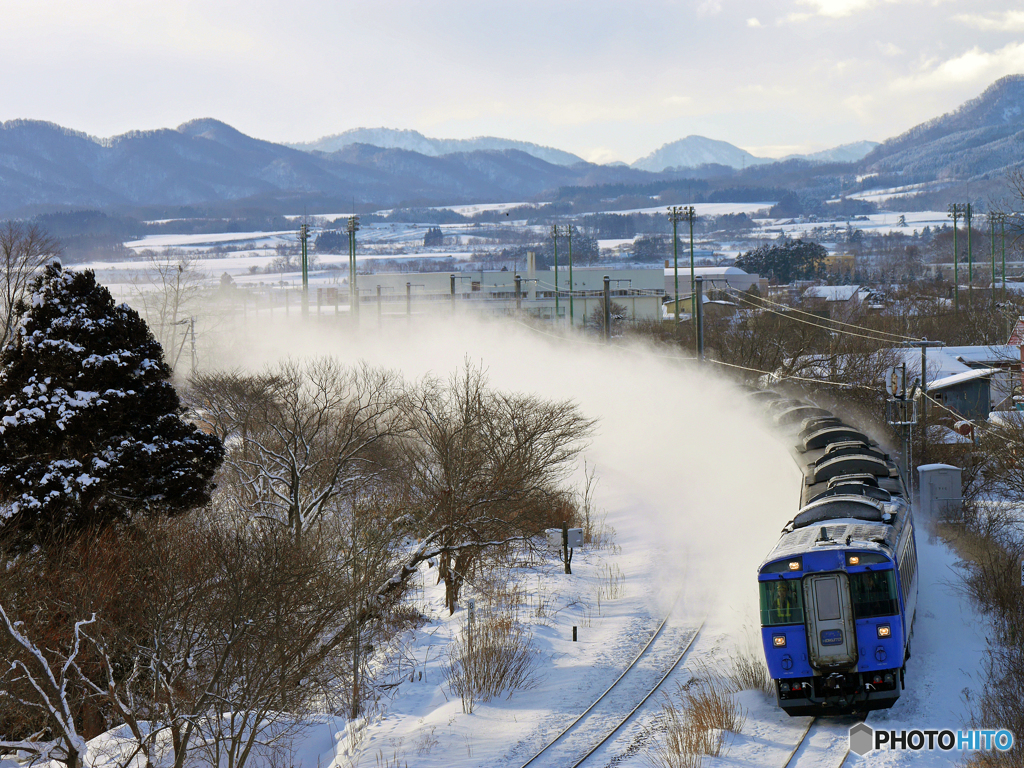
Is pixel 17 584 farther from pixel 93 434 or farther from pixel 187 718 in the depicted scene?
pixel 187 718

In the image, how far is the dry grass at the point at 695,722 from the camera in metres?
13.7

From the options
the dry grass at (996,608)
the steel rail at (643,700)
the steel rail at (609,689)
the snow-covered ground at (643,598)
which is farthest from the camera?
the snow-covered ground at (643,598)

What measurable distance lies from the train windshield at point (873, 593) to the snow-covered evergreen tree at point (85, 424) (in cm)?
1439

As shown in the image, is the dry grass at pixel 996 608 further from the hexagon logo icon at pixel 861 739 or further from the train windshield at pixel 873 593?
the train windshield at pixel 873 593

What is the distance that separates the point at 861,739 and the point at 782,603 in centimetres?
230

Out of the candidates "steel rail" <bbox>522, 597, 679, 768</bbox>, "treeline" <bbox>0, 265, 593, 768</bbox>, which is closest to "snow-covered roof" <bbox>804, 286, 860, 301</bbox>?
"treeline" <bbox>0, 265, 593, 768</bbox>

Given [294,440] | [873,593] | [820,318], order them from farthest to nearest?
[820,318] → [294,440] → [873,593]

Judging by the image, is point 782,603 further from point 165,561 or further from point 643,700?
point 165,561

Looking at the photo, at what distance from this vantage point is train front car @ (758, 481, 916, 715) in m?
14.1

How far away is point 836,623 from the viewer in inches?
563

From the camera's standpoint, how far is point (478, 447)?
86.4ft

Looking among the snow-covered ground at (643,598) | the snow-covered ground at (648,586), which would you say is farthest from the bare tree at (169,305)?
the snow-covered ground at (643,598)

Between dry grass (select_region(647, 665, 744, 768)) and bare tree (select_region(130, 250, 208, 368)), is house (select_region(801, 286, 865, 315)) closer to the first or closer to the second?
bare tree (select_region(130, 250, 208, 368))

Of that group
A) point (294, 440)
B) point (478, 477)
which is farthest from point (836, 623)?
point (294, 440)
